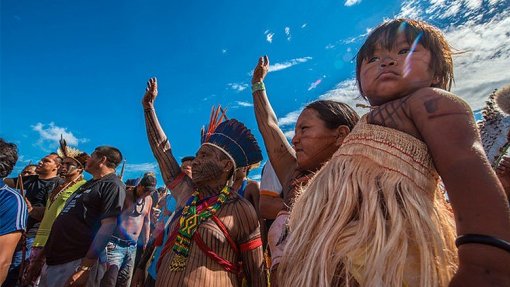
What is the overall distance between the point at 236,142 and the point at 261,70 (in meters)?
0.96

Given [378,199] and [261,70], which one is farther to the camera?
[261,70]

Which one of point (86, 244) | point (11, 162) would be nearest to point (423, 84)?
point (11, 162)

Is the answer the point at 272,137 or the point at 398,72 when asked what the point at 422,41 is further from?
the point at 272,137

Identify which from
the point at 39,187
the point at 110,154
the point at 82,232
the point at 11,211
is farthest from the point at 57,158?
the point at 11,211

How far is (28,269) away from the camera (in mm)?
4781

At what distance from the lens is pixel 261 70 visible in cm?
285

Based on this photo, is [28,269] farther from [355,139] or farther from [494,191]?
[494,191]

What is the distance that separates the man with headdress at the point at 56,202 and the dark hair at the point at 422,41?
5208 mm

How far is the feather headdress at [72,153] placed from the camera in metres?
6.32

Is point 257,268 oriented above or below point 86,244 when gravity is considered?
below

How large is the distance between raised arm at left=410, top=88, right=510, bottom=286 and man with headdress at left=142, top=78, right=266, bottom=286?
2.05 metres

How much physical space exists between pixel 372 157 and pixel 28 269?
537 centimetres

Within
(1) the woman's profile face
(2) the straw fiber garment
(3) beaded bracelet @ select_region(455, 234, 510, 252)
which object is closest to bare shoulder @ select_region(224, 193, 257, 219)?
(1) the woman's profile face

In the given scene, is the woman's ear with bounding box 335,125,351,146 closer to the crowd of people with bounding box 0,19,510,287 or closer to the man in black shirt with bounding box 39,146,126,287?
the crowd of people with bounding box 0,19,510,287
